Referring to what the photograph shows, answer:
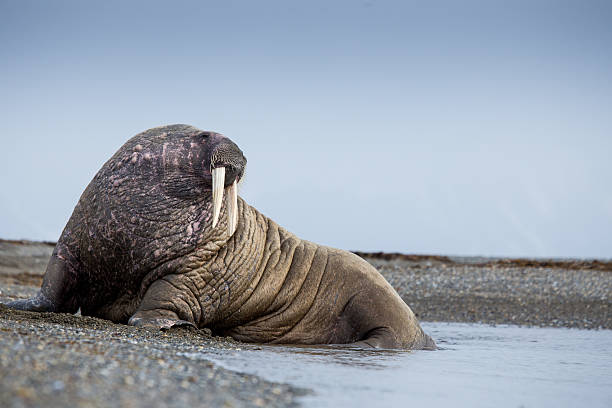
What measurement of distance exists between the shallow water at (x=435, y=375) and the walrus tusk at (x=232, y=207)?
4.97 feet

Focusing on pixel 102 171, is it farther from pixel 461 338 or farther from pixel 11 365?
pixel 461 338

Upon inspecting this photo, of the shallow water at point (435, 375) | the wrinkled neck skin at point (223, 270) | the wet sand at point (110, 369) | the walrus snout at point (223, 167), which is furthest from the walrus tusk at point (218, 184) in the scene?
Answer: the shallow water at point (435, 375)

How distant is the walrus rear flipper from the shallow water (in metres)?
2.35

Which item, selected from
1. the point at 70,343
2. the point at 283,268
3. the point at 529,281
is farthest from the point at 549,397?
the point at 529,281

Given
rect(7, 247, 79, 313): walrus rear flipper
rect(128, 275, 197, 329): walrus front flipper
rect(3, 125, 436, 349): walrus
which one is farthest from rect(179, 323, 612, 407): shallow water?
rect(7, 247, 79, 313): walrus rear flipper

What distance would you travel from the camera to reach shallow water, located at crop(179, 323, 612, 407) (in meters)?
4.21

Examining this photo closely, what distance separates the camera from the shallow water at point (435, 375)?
4.21m

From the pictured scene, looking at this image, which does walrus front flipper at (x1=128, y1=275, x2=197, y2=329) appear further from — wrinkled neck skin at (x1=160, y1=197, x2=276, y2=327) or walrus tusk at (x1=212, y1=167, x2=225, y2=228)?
walrus tusk at (x1=212, y1=167, x2=225, y2=228)

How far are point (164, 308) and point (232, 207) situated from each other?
128 cm

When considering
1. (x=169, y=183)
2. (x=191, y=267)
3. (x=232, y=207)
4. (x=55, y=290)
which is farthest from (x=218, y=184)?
(x=55, y=290)

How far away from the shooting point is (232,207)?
24.2ft

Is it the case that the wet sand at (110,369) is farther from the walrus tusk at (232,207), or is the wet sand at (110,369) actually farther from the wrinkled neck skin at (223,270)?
the walrus tusk at (232,207)

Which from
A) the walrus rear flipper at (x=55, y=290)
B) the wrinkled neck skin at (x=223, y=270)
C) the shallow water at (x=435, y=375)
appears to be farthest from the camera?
the wrinkled neck skin at (x=223, y=270)

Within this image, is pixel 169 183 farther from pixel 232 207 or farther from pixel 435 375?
pixel 435 375
